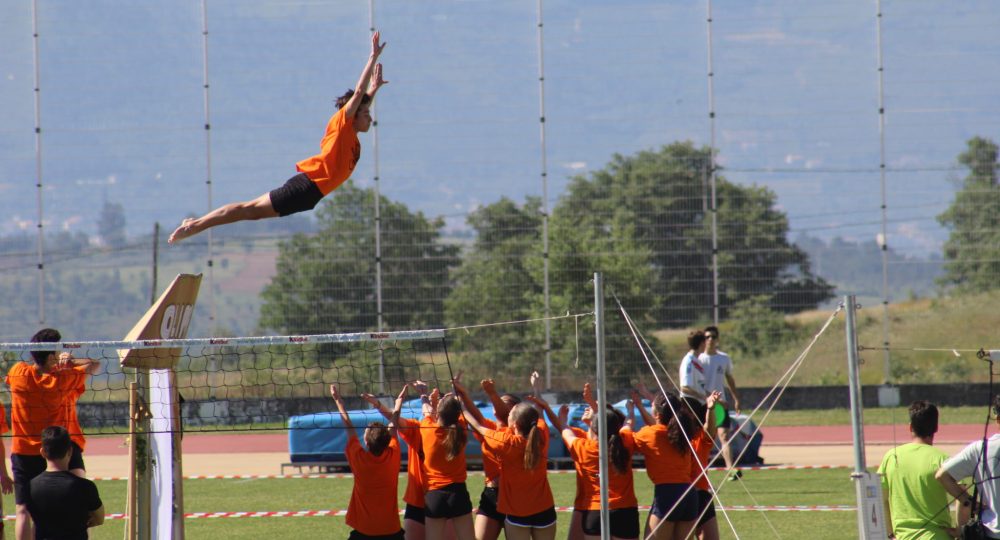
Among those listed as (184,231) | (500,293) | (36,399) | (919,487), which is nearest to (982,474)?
(919,487)

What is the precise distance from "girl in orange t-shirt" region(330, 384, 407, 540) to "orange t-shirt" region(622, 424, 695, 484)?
1680mm

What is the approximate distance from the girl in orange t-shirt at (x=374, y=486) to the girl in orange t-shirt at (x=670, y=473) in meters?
1.73

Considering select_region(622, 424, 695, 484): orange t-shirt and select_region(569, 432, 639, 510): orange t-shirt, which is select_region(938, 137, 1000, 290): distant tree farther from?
select_region(569, 432, 639, 510): orange t-shirt

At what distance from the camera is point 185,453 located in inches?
762

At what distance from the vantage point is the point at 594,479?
26.7 ft

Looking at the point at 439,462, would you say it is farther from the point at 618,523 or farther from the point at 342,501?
the point at 342,501

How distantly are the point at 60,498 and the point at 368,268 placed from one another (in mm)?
13628

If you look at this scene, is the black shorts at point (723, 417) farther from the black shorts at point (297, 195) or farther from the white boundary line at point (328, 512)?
the black shorts at point (297, 195)

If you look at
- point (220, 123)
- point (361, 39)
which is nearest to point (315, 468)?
point (220, 123)

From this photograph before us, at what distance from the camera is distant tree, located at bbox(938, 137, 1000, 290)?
21.2 m

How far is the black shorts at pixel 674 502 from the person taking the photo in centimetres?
832

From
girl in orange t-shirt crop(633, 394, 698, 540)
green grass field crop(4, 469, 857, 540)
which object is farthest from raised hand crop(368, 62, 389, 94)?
green grass field crop(4, 469, 857, 540)

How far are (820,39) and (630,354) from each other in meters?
7.16

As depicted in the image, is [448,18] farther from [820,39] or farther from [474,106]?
[820,39]
